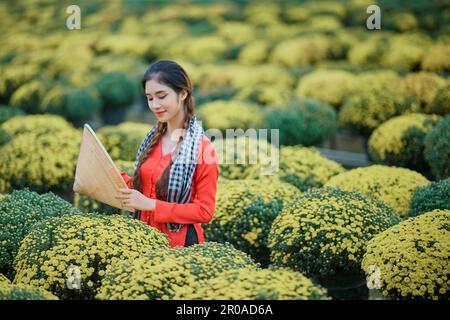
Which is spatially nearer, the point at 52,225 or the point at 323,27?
the point at 52,225

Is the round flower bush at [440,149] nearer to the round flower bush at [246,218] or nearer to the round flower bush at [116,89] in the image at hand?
the round flower bush at [246,218]

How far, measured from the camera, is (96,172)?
3.53 m

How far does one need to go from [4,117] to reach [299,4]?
13750 millimetres

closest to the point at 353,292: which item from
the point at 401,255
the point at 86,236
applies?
the point at 401,255

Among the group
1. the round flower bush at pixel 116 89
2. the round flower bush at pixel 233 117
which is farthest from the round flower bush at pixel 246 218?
the round flower bush at pixel 116 89

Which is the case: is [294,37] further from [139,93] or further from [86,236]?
[86,236]

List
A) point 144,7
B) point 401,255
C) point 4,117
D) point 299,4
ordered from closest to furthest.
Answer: point 401,255
point 4,117
point 299,4
point 144,7

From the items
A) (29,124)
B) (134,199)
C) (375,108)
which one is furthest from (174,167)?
(375,108)

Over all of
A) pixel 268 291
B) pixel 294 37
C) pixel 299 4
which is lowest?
pixel 268 291

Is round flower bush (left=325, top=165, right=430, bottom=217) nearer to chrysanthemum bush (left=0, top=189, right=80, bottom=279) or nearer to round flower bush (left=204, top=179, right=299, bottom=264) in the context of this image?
round flower bush (left=204, top=179, right=299, bottom=264)

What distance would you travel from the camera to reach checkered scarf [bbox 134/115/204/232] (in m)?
3.61

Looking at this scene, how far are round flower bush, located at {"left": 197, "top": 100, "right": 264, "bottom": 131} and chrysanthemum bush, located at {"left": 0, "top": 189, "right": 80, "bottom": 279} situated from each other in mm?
3459

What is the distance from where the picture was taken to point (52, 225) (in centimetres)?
368

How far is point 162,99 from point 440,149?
3.47 meters
